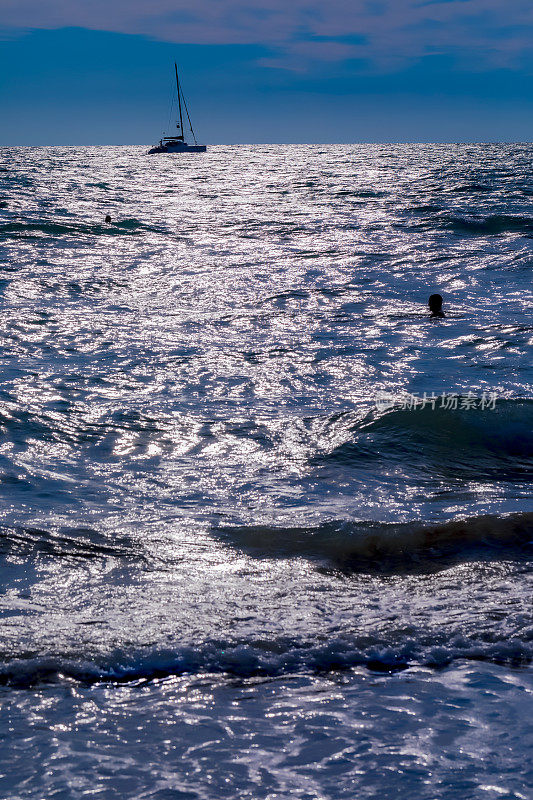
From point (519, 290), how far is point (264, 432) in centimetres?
980

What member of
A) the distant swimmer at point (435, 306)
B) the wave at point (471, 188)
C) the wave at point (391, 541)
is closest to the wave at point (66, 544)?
the wave at point (391, 541)

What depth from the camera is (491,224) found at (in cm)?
2597

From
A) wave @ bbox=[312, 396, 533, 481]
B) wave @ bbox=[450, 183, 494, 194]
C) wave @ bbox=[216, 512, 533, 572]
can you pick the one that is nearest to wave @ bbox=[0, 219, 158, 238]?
wave @ bbox=[450, 183, 494, 194]

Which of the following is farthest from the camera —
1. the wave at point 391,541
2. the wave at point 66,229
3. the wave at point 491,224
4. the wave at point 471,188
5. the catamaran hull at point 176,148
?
the catamaran hull at point 176,148

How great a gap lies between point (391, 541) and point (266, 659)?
161cm

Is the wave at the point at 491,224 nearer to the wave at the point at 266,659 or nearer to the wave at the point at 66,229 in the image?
the wave at the point at 66,229

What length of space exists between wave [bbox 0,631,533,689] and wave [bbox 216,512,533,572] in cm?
93

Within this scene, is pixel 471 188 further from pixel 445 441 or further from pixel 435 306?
pixel 445 441

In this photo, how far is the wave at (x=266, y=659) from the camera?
3.39m

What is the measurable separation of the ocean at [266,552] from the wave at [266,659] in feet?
0.04

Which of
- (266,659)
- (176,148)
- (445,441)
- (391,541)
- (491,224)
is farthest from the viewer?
(176,148)

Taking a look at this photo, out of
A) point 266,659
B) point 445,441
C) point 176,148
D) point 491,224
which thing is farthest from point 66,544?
point 176,148

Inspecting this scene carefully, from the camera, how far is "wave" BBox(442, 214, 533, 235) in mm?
24969

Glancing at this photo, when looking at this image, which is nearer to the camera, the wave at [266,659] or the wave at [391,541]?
the wave at [266,659]
